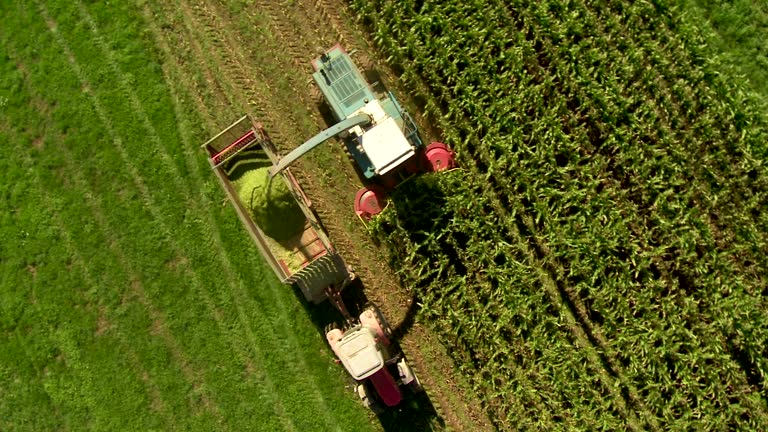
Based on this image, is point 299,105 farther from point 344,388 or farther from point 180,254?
point 344,388

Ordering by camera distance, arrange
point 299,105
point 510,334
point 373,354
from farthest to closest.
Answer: point 299,105 → point 510,334 → point 373,354

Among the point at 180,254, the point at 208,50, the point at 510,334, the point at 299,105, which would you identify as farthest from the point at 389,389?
the point at 208,50

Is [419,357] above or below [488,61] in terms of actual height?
below

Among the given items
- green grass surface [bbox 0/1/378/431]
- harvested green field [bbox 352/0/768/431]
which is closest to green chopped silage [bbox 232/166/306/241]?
green grass surface [bbox 0/1/378/431]

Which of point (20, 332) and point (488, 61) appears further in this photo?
point (20, 332)

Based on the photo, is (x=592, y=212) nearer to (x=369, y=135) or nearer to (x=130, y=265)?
(x=369, y=135)

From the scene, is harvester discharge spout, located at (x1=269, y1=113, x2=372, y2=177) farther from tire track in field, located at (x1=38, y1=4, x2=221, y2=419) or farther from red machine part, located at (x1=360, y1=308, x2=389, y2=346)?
tire track in field, located at (x1=38, y1=4, x2=221, y2=419)

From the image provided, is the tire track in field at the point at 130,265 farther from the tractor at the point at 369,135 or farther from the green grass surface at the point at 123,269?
the tractor at the point at 369,135
